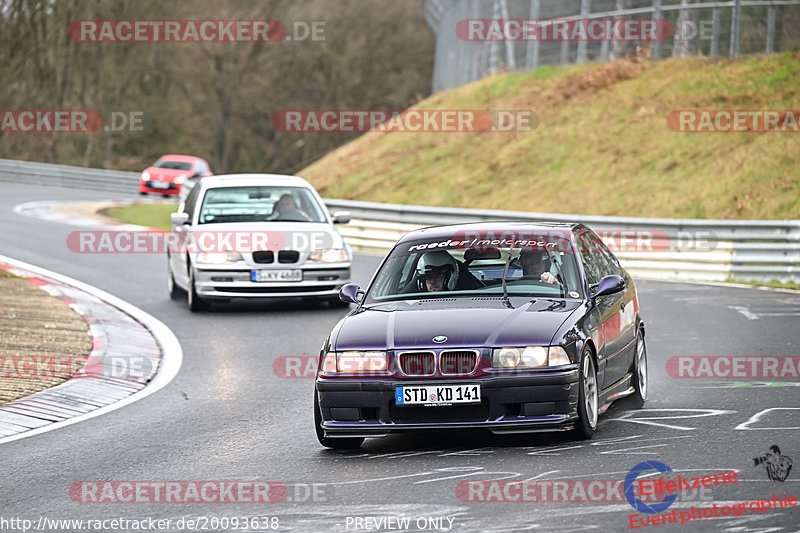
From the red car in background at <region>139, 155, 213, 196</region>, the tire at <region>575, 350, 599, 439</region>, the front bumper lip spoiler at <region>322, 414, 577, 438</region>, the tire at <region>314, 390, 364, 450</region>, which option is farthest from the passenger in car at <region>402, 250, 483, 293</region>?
the red car in background at <region>139, 155, 213, 196</region>

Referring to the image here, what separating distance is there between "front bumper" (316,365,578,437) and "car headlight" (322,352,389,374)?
88mm

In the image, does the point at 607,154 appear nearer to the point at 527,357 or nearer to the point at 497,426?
the point at 527,357

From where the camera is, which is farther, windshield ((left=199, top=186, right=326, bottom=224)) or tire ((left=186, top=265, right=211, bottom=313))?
windshield ((left=199, top=186, right=326, bottom=224))

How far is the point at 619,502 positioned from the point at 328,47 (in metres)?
56.7

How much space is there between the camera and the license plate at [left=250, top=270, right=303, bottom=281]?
1627 cm

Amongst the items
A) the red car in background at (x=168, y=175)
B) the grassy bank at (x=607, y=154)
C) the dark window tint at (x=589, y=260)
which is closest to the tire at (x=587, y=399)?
the dark window tint at (x=589, y=260)

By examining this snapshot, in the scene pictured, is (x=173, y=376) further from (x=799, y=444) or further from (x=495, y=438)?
(x=799, y=444)

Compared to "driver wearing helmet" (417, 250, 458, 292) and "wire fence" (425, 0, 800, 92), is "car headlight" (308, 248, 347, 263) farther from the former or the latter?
"wire fence" (425, 0, 800, 92)

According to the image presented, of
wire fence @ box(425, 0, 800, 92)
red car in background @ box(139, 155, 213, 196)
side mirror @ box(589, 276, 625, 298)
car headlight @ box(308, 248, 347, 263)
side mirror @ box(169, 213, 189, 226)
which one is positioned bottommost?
side mirror @ box(589, 276, 625, 298)

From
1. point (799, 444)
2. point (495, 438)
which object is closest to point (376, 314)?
point (495, 438)

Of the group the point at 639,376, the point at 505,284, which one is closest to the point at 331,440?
the point at 505,284

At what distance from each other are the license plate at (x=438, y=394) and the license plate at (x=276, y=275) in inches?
337

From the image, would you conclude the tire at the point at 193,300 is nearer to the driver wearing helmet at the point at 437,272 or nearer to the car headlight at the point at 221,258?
the car headlight at the point at 221,258

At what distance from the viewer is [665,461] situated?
742cm
